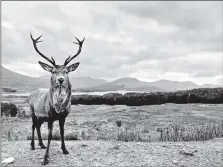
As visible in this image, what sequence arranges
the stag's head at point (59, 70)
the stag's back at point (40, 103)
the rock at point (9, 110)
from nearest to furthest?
the stag's head at point (59, 70) → the stag's back at point (40, 103) → the rock at point (9, 110)

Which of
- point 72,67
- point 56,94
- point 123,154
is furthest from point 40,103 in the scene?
point 123,154

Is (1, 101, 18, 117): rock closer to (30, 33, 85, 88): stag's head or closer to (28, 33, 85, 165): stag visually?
(28, 33, 85, 165): stag

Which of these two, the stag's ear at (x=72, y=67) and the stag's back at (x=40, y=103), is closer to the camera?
the stag's ear at (x=72, y=67)

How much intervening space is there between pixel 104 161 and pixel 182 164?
74.4 inches

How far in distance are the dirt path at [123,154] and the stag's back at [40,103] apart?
112cm

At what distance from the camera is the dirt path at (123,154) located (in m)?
8.05

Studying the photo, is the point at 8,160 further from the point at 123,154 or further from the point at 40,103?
the point at 123,154

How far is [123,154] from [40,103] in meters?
2.57

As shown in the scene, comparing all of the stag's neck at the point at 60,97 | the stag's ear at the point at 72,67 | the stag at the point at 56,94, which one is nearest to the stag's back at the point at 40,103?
the stag at the point at 56,94

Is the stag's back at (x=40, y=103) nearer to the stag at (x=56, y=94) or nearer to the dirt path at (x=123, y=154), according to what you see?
the stag at (x=56, y=94)

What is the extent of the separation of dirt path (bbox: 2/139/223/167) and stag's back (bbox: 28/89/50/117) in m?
1.12

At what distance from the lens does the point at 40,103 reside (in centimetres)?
873

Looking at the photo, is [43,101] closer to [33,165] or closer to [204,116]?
[33,165]

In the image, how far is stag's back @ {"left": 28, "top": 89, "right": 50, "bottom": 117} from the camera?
8416 millimetres
